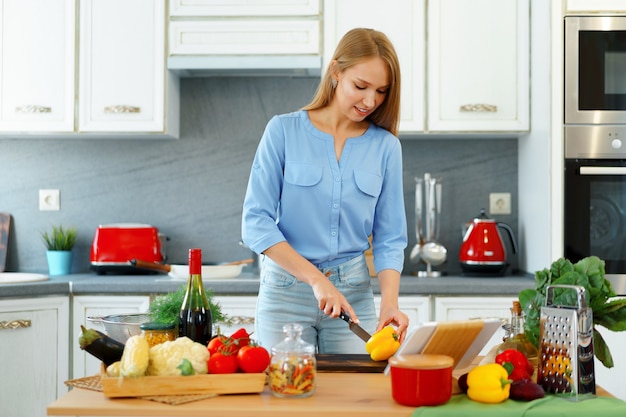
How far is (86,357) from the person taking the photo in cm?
317

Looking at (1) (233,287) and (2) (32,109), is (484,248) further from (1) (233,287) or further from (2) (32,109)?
Answer: (2) (32,109)

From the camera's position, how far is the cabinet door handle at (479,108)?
3.34 m

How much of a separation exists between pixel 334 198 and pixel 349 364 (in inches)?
20.1

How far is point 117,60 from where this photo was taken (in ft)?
11.1

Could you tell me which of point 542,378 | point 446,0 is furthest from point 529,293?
point 446,0

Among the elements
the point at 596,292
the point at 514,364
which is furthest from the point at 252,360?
the point at 596,292

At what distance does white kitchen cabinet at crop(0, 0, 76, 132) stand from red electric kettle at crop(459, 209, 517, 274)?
1.80 metres

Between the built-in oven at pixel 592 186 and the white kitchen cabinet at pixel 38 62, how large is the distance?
2.11 metres

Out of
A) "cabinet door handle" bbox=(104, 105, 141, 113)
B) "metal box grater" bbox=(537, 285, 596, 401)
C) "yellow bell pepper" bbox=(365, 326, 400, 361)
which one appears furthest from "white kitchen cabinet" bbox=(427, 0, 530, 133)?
"metal box grater" bbox=(537, 285, 596, 401)

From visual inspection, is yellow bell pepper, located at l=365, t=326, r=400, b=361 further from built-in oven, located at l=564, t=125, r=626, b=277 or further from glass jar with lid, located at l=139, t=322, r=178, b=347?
built-in oven, located at l=564, t=125, r=626, b=277

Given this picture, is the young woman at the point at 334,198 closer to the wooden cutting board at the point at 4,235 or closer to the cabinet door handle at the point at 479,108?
the cabinet door handle at the point at 479,108

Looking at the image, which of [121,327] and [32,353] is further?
[32,353]

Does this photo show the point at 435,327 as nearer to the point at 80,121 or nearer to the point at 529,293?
the point at 529,293

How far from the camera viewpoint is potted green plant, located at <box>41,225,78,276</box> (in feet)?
11.8
